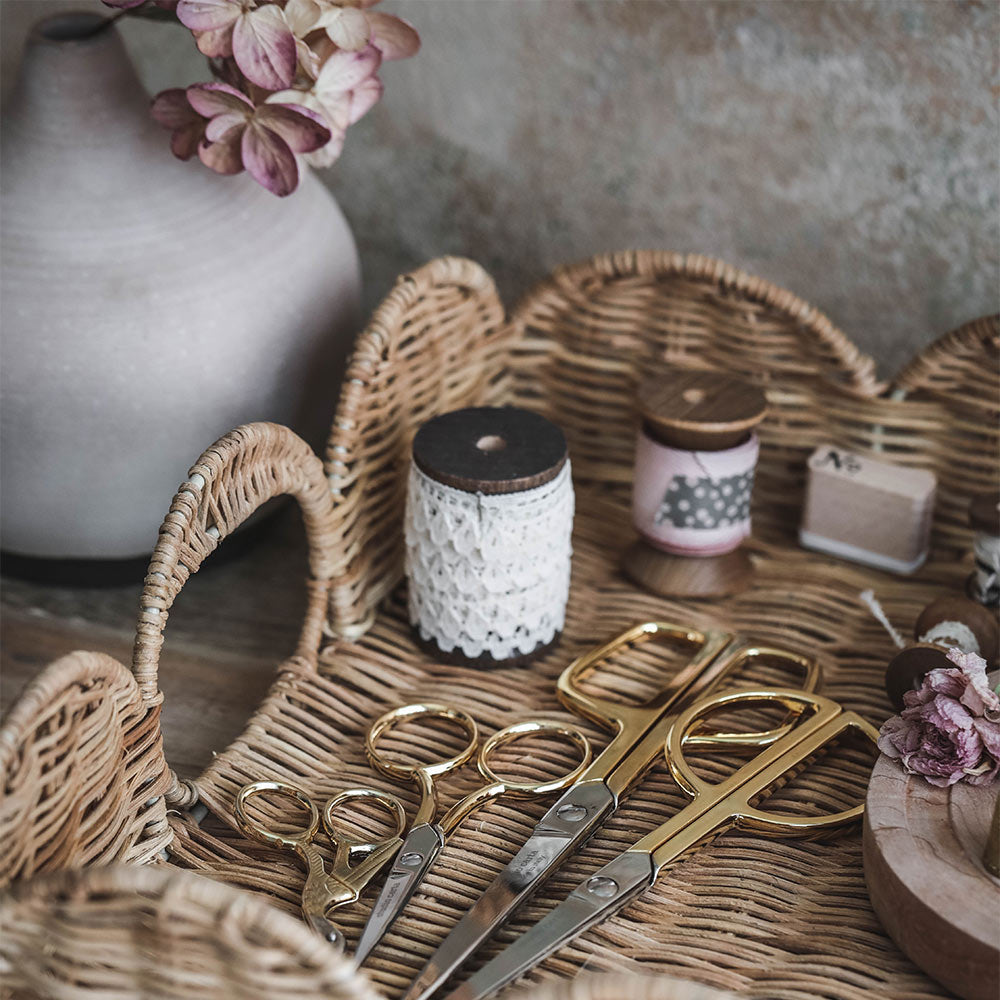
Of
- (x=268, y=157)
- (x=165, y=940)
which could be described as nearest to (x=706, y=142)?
(x=268, y=157)

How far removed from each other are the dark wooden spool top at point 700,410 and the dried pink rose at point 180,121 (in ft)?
1.01

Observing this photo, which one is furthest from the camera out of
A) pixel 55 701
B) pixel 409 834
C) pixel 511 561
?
pixel 511 561

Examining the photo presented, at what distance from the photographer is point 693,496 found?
2.48 feet

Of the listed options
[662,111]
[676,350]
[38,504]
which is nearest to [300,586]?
[38,504]

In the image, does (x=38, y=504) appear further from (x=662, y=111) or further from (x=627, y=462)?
(x=662, y=111)

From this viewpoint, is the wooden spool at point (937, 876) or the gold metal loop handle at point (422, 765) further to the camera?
the gold metal loop handle at point (422, 765)

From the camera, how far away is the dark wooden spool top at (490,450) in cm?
66

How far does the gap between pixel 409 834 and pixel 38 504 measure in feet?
1.06

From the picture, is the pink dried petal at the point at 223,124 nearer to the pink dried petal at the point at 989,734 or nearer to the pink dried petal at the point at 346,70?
the pink dried petal at the point at 346,70

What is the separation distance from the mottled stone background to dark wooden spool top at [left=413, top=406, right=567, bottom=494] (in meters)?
0.28

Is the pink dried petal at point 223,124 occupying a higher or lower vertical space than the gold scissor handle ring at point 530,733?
higher

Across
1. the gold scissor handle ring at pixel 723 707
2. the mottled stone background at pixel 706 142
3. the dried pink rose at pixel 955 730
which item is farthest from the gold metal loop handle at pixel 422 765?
the mottled stone background at pixel 706 142

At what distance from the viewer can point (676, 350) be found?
0.83 metres

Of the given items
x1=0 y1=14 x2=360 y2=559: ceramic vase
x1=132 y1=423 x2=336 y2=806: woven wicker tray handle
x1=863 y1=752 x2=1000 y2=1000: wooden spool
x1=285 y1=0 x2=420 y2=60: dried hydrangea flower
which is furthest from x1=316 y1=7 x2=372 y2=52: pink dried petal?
x1=863 y1=752 x2=1000 y2=1000: wooden spool
